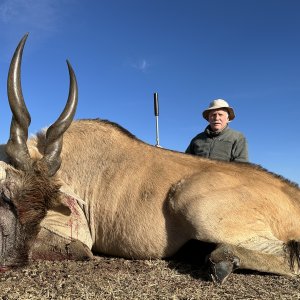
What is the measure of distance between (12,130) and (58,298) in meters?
2.22

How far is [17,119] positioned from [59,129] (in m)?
0.57

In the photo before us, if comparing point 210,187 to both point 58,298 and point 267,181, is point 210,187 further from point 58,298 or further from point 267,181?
point 58,298

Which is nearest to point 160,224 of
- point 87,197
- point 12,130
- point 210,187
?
point 210,187

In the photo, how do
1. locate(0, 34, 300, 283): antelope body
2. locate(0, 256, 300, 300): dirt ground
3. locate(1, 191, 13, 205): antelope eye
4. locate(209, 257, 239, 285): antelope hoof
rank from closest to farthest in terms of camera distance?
locate(0, 256, 300, 300): dirt ground → locate(209, 257, 239, 285): antelope hoof → locate(1, 191, 13, 205): antelope eye → locate(0, 34, 300, 283): antelope body

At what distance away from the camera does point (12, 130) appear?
5.04m

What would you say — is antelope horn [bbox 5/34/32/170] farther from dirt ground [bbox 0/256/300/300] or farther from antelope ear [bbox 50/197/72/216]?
dirt ground [bbox 0/256/300/300]

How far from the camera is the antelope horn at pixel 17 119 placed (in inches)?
193

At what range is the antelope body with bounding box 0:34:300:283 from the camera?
4641mm

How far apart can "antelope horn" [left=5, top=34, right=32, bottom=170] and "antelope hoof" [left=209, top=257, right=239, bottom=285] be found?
237 centimetres

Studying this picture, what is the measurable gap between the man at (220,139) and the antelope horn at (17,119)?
13.9 ft

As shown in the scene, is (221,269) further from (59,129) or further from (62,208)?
(59,129)

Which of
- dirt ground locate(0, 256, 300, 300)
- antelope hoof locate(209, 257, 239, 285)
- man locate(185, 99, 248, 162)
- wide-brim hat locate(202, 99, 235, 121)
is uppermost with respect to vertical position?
wide-brim hat locate(202, 99, 235, 121)

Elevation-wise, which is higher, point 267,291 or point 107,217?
point 107,217

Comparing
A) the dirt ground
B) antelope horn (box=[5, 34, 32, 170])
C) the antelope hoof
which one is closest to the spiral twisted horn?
antelope horn (box=[5, 34, 32, 170])
